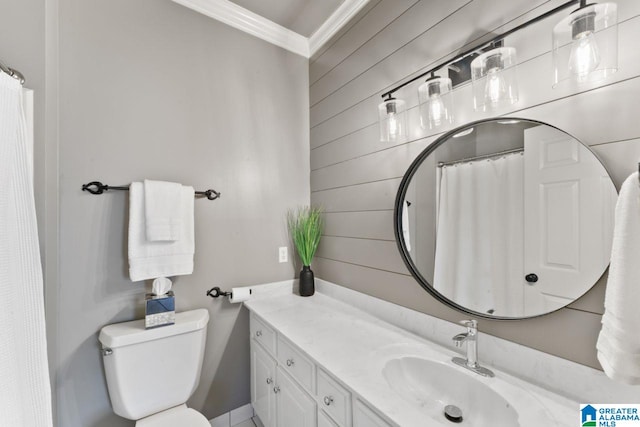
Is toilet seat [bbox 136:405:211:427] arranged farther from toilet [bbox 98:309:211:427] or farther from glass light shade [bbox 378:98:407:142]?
glass light shade [bbox 378:98:407:142]

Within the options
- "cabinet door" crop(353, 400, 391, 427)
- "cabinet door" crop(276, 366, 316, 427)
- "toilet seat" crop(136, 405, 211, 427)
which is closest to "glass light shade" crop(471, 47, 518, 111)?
"cabinet door" crop(353, 400, 391, 427)

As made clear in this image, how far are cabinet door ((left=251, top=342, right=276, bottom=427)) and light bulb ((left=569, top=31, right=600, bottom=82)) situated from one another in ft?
5.46

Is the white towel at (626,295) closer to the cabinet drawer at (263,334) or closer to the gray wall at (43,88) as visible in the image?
the cabinet drawer at (263,334)

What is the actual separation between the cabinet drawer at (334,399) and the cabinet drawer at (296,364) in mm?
59

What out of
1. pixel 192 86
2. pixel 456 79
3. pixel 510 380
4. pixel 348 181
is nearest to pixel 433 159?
pixel 456 79

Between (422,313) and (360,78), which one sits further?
(360,78)

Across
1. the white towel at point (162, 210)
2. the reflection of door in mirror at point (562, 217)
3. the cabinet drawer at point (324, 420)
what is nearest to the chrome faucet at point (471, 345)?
the reflection of door in mirror at point (562, 217)

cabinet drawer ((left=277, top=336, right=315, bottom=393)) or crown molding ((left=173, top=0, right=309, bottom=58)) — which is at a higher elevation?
crown molding ((left=173, top=0, right=309, bottom=58))

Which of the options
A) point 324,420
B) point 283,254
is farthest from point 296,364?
point 283,254

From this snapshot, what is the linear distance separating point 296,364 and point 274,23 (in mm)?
2120

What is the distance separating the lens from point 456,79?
3.65 ft

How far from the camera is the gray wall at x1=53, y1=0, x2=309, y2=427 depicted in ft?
4.20

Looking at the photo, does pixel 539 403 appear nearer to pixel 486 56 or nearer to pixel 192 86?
pixel 486 56

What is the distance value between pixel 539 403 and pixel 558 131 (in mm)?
830
